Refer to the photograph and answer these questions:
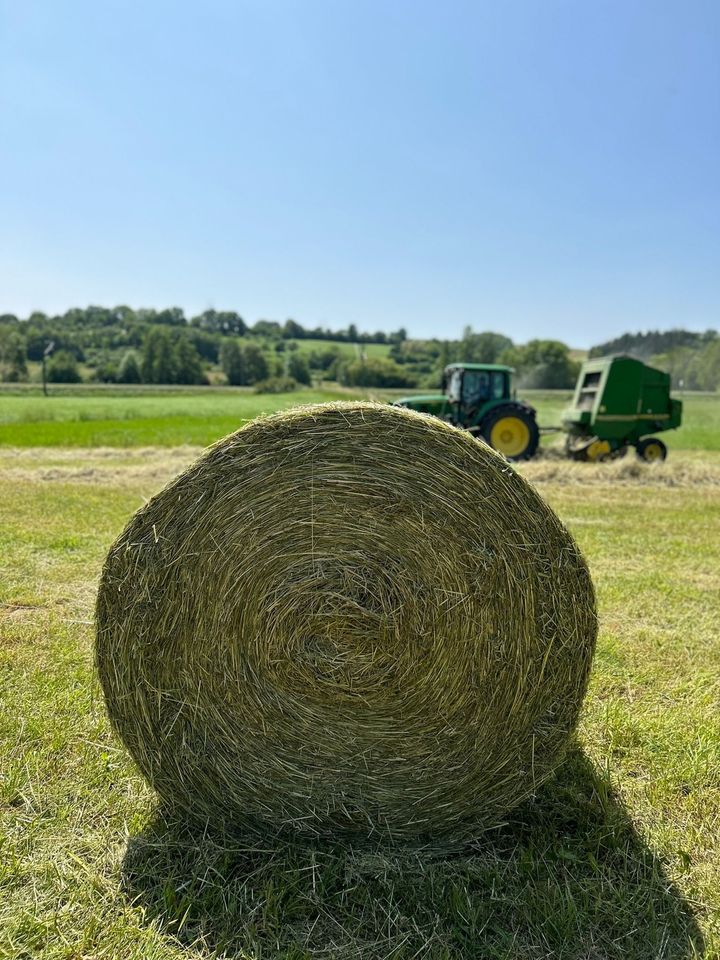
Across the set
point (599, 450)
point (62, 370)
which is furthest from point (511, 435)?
point (62, 370)

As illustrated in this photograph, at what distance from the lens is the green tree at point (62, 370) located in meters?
54.9

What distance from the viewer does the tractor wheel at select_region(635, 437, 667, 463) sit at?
47.7 feet

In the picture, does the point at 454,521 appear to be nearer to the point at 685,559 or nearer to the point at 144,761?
the point at 144,761

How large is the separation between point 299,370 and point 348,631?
57.4 metres

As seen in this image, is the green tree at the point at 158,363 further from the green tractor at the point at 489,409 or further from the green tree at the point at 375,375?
the green tractor at the point at 489,409

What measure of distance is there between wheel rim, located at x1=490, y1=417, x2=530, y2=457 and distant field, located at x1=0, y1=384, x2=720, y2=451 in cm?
318

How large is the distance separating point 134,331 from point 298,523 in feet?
289

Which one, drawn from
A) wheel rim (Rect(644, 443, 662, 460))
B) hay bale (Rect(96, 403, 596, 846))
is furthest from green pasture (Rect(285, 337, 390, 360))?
hay bale (Rect(96, 403, 596, 846))

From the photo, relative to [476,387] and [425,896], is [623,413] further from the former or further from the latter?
[425,896]

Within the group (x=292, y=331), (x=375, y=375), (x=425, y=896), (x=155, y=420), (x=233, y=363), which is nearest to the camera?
(x=425, y=896)

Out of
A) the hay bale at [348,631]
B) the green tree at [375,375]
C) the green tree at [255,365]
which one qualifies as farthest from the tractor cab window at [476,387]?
the green tree at [255,365]

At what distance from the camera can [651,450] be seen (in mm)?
14578

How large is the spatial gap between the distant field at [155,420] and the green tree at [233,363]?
18.9 m

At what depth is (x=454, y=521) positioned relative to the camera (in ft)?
7.72
